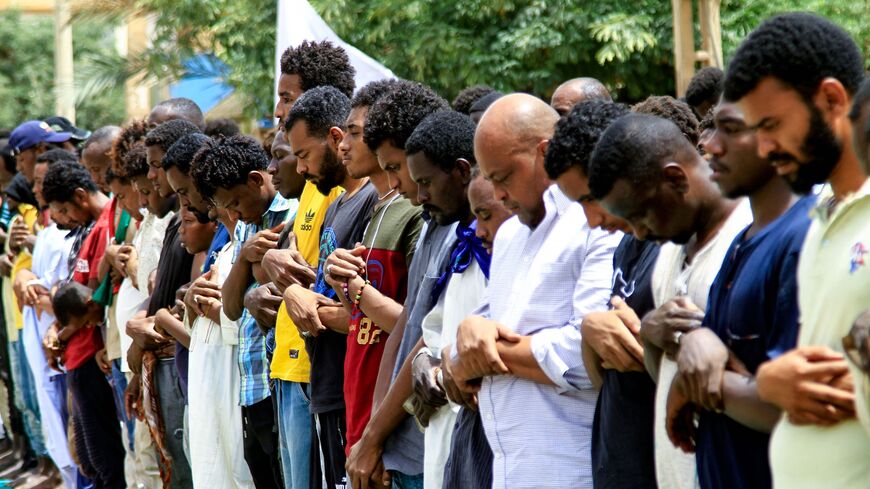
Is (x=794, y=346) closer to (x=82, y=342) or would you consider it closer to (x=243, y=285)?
(x=243, y=285)

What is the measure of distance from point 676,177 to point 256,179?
10.9 feet

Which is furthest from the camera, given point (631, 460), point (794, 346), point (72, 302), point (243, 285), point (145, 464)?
point (72, 302)

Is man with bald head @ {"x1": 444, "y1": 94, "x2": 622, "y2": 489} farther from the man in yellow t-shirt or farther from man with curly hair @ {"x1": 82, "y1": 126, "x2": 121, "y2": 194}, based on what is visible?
man with curly hair @ {"x1": 82, "y1": 126, "x2": 121, "y2": 194}

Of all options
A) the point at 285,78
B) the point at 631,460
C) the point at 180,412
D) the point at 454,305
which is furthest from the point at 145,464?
the point at 631,460

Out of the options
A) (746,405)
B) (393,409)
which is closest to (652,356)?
(746,405)

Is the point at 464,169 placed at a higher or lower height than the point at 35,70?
lower

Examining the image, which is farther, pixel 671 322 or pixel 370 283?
pixel 370 283

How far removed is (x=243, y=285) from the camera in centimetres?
629

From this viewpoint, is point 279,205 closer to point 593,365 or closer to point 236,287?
point 236,287

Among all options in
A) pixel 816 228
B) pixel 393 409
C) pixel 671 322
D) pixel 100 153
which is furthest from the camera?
pixel 100 153

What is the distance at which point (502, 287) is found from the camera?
409cm

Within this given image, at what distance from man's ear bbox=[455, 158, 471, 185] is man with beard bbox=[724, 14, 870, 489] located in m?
1.55

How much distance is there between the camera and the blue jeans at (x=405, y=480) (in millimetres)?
4875

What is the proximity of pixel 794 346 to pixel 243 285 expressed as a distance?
151 inches
